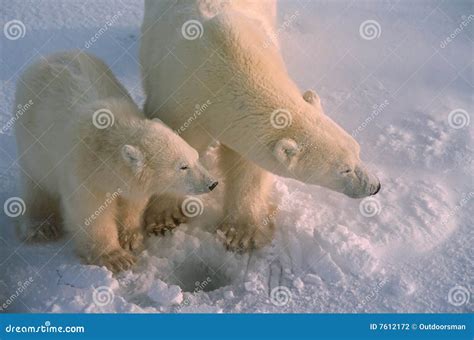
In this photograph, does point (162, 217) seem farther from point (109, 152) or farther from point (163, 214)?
point (109, 152)

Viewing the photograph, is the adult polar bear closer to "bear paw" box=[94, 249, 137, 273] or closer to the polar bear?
the polar bear

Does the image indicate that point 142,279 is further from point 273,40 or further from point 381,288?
point 273,40

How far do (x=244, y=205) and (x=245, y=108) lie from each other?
905 millimetres

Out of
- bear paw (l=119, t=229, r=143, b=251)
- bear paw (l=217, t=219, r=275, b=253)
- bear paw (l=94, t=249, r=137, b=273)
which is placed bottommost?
bear paw (l=94, t=249, r=137, b=273)

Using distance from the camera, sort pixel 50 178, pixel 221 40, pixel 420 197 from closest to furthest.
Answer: pixel 221 40 → pixel 50 178 → pixel 420 197

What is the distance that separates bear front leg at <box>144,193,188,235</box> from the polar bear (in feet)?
0.34

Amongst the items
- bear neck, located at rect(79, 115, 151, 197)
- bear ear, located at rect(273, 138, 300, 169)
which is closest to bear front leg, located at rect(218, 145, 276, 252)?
bear ear, located at rect(273, 138, 300, 169)

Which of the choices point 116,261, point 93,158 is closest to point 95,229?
point 116,261

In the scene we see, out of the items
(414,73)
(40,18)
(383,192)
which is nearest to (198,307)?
(383,192)

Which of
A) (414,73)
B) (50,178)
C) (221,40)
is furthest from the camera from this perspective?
(414,73)

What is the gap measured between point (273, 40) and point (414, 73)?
95.9 inches

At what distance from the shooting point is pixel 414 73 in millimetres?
6398

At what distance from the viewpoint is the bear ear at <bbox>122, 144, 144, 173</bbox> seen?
3.77 m

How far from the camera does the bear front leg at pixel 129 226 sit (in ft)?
14.5
